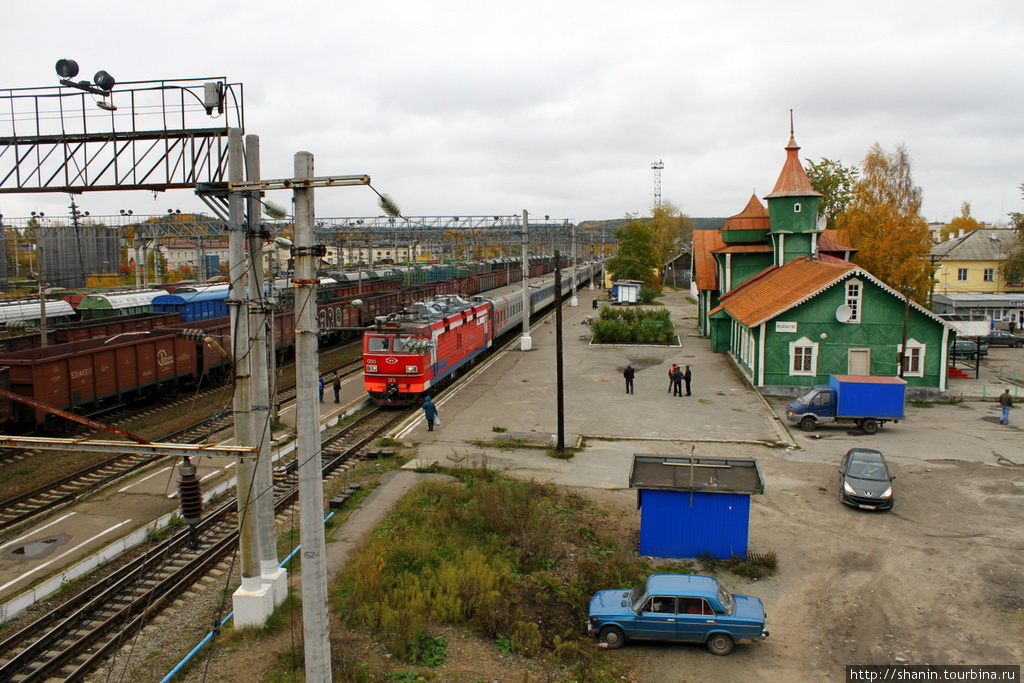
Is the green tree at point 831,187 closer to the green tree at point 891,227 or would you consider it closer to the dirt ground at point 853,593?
the green tree at point 891,227

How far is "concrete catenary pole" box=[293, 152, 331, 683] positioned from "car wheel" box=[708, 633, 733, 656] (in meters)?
5.80

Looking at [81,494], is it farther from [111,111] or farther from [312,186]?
[312,186]

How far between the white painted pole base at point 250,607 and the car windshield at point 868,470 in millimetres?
13000

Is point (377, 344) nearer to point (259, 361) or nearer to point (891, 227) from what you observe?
point (259, 361)

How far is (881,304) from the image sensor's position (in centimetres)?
2731

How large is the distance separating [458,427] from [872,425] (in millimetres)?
13382

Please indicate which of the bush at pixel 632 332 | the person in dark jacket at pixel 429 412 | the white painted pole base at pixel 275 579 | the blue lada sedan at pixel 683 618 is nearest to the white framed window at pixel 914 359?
the bush at pixel 632 332

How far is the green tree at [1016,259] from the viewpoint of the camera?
138 feet

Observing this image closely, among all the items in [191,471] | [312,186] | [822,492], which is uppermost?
[312,186]

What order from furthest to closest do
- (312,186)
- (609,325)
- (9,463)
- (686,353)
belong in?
(609,325), (686,353), (9,463), (312,186)

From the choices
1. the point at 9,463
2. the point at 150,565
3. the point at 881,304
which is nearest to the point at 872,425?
the point at 881,304

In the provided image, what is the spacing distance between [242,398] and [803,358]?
2403 centimetres

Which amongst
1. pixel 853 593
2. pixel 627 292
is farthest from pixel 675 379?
pixel 627 292

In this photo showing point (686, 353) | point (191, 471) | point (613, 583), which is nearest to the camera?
point (191, 471)
